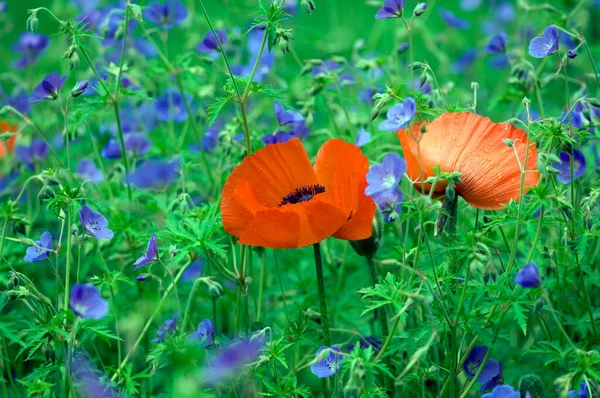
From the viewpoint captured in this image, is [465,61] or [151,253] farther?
[465,61]

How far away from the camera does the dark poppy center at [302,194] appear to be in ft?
6.28

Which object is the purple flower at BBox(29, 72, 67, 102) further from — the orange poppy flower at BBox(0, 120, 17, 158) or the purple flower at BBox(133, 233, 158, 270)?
the orange poppy flower at BBox(0, 120, 17, 158)

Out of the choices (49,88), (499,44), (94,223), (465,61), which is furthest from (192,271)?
(465,61)

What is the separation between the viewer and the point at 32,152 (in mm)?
2844

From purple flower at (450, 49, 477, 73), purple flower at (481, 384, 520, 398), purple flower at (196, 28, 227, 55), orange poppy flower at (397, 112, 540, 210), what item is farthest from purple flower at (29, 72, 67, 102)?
purple flower at (450, 49, 477, 73)

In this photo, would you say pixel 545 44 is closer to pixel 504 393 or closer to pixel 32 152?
pixel 504 393

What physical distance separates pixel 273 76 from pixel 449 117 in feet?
5.00

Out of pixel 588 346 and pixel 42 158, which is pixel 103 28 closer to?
pixel 42 158

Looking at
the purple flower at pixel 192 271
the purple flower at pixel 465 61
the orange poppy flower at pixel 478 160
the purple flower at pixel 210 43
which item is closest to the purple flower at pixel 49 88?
the purple flower at pixel 210 43

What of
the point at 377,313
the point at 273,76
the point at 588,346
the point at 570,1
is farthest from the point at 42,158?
the point at 570,1

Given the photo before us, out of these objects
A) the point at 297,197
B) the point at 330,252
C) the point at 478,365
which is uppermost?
the point at 297,197

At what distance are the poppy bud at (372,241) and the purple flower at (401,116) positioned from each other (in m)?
0.33

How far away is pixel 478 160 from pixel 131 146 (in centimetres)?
127

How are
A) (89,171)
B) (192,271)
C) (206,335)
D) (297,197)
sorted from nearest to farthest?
1. (206,335)
2. (297,197)
3. (192,271)
4. (89,171)
